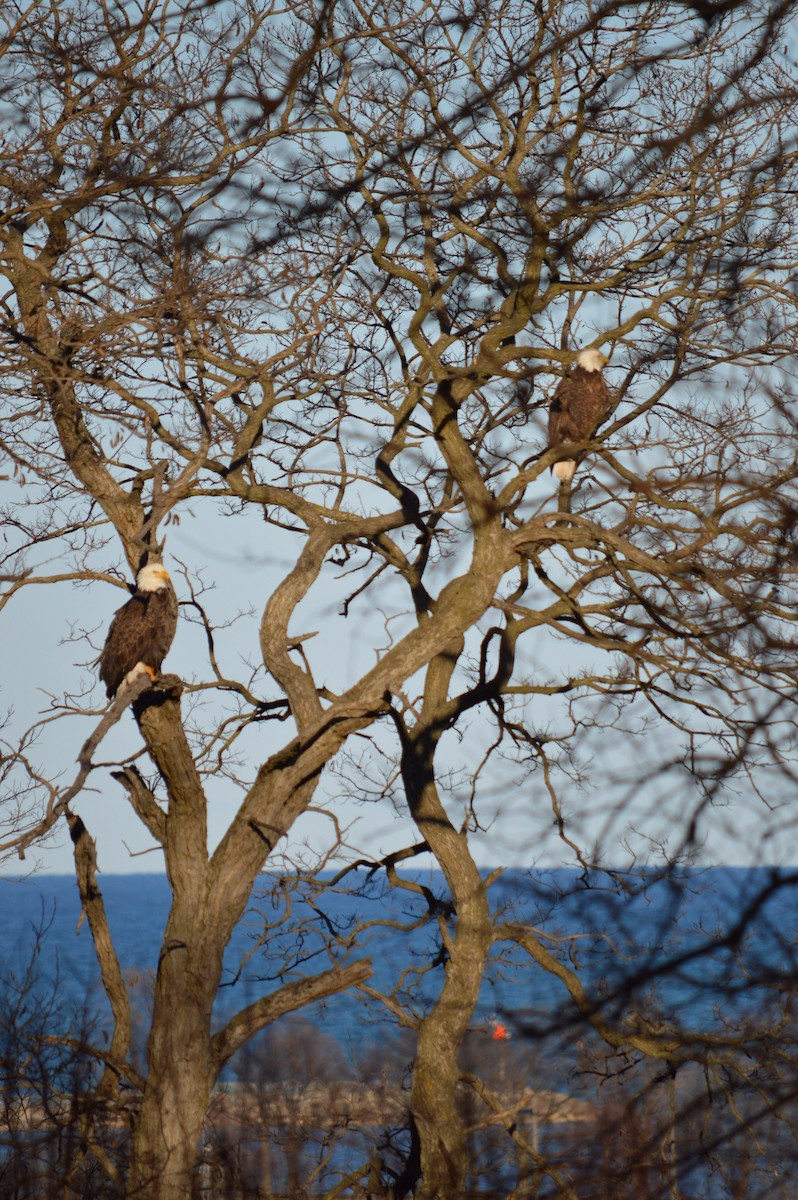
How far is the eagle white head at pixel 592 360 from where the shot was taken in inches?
229

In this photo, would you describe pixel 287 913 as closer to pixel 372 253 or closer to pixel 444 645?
pixel 444 645

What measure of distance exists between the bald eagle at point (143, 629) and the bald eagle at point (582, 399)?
1.97m

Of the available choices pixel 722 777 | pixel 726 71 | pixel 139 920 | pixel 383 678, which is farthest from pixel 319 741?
pixel 139 920

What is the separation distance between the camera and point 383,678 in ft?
18.2

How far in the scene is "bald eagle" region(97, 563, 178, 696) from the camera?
560 centimetres

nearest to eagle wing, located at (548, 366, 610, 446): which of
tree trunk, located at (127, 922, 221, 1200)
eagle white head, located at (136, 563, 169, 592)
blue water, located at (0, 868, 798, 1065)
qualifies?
eagle white head, located at (136, 563, 169, 592)

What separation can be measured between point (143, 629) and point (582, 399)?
2.40 meters

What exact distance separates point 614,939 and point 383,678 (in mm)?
2982

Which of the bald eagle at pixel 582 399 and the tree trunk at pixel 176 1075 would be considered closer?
the tree trunk at pixel 176 1075

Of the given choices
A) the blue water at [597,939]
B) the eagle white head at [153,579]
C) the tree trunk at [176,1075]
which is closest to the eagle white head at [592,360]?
the eagle white head at [153,579]

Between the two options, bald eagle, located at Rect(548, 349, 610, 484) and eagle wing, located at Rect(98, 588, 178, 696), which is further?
bald eagle, located at Rect(548, 349, 610, 484)

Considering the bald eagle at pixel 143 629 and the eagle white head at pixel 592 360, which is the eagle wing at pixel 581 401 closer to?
the eagle white head at pixel 592 360

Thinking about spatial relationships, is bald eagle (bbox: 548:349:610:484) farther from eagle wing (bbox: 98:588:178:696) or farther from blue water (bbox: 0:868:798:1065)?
blue water (bbox: 0:868:798:1065)

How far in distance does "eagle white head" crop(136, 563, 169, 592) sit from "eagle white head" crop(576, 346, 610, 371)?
220 centimetres
